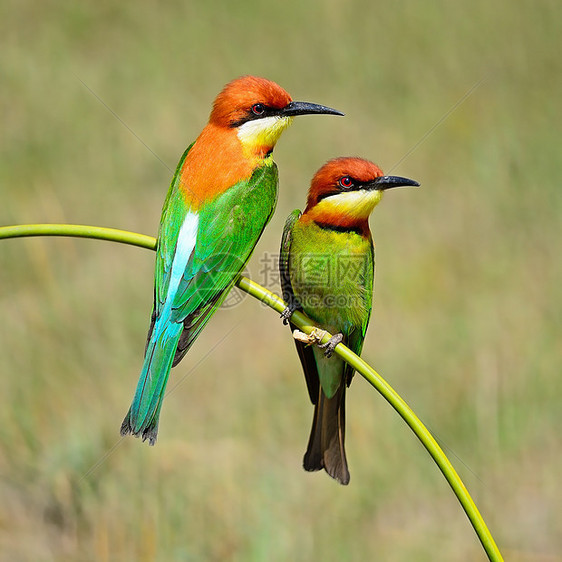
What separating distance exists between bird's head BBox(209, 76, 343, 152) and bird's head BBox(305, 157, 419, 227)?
0.90ft

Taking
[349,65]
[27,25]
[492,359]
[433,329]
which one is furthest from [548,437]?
[27,25]

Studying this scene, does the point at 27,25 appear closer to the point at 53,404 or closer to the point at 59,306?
the point at 59,306

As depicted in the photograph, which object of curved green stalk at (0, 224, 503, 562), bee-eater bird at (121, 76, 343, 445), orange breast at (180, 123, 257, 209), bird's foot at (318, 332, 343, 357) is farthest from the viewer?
bird's foot at (318, 332, 343, 357)

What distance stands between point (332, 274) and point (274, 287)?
139 centimetres

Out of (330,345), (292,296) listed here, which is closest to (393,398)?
(330,345)

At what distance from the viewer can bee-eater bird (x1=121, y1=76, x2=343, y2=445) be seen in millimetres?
1666

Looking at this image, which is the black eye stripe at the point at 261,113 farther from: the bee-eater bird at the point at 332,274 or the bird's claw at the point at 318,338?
the bird's claw at the point at 318,338

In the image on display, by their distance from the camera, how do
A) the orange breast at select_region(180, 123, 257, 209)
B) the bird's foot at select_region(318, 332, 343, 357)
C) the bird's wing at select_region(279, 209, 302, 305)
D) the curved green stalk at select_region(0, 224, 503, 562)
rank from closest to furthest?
the curved green stalk at select_region(0, 224, 503, 562), the orange breast at select_region(180, 123, 257, 209), the bird's foot at select_region(318, 332, 343, 357), the bird's wing at select_region(279, 209, 302, 305)

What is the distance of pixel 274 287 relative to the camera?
350 centimetres

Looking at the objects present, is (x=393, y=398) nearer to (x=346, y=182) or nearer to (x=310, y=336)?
(x=310, y=336)

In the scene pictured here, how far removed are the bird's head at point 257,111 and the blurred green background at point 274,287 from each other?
1729 mm

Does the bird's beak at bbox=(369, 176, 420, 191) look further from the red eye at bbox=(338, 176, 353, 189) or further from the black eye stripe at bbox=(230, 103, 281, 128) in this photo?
the black eye stripe at bbox=(230, 103, 281, 128)

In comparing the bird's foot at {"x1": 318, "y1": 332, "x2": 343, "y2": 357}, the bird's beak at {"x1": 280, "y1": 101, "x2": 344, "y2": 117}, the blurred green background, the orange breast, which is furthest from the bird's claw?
the blurred green background

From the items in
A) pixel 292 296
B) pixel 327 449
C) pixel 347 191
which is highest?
pixel 347 191
